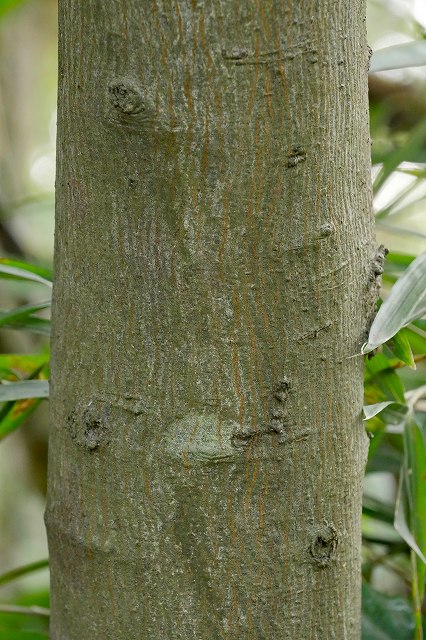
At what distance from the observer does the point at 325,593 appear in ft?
1.53

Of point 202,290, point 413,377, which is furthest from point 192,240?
point 413,377

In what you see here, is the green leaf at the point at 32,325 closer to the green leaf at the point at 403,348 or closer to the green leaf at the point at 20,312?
the green leaf at the point at 20,312

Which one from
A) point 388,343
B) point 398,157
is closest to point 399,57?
point 398,157

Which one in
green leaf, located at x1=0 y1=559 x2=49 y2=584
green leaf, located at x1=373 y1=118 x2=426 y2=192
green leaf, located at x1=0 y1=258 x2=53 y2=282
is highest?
green leaf, located at x1=373 y1=118 x2=426 y2=192

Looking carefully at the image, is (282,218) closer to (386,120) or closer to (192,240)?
(192,240)

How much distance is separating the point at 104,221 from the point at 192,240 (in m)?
0.06

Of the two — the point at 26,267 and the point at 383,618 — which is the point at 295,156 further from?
the point at 383,618

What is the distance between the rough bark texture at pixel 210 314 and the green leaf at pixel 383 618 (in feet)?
1.21

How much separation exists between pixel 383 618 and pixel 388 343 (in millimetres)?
421

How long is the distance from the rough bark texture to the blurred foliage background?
94 millimetres

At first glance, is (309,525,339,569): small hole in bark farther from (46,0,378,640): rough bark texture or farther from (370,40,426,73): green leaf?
(370,40,426,73): green leaf

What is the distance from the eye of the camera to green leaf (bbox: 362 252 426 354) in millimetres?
455

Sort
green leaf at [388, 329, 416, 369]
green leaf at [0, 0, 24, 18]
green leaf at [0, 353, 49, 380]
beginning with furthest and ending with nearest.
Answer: green leaf at [0, 0, 24, 18] → green leaf at [0, 353, 49, 380] → green leaf at [388, 329, 416, 369]

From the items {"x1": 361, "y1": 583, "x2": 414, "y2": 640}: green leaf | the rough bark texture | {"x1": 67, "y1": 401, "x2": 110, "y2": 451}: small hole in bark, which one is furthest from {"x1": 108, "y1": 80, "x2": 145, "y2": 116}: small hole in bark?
{"x1": 361, "y1": 583, "x2": 414, "y2": 640}: green leaf
